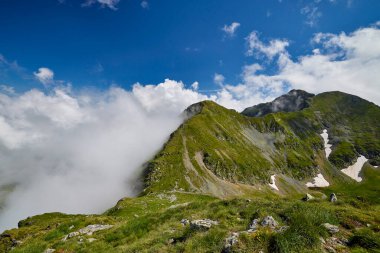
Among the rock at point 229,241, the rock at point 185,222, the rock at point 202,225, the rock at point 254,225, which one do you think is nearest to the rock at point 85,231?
the rock at point 185,222

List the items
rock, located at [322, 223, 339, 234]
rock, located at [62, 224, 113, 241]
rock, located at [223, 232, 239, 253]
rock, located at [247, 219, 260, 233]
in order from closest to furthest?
rock, located at [223, 232, 239, 253]
rock, located at [322, 223, 339, 234]
rock, located at [247, 219, 260, 233]
rock, located at [62, 224, 113, 241]

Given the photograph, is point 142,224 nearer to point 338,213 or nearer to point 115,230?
point 115,230

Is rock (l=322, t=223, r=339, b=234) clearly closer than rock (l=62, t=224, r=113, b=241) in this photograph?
Yes

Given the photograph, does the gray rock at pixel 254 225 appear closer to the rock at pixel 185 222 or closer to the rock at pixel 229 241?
the rock at pixel 229 241

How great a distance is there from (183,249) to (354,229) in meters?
8.55

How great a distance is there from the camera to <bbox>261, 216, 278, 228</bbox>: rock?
49.6 feet

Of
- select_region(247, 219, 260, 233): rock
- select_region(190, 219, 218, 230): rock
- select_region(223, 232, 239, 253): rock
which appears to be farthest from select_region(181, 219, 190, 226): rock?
select_region(223, 232, 239, 253): rock

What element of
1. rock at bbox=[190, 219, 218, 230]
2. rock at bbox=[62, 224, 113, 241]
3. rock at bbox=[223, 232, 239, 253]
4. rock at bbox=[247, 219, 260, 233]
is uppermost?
rock at bbox=[62, 224, 113, 241]

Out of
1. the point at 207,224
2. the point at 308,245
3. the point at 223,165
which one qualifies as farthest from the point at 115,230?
the point at 223,165

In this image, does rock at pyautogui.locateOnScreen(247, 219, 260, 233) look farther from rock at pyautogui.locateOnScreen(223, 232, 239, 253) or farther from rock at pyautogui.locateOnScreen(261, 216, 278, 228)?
rock at pyautogui.locateOnScreen(223, 232, 239, 253)

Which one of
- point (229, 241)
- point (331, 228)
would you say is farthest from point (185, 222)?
point (331, 228)

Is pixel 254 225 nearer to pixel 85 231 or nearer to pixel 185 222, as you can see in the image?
pixel 185 222

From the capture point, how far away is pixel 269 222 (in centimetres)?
1536

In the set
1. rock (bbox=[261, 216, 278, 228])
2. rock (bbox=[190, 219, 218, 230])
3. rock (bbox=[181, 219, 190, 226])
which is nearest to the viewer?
rock (bbox=[261, 216, 278, 228])
